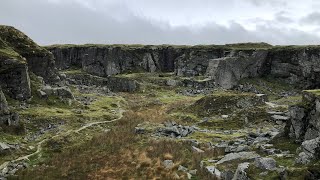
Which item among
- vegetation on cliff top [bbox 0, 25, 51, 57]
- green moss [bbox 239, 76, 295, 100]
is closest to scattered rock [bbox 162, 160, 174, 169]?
vegetation on cliff top [bbox 0, 25, 51, 57]

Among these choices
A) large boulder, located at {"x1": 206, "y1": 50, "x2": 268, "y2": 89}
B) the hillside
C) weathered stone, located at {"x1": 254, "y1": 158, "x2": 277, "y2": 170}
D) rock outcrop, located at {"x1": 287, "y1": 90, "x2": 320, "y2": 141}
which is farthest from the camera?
large boulder, located at {"x1": 206, "y1": 50, "x2": 268, "y2": 89}

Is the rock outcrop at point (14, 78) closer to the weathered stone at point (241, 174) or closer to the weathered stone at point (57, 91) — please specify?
the weathered stone at point (57, 91)

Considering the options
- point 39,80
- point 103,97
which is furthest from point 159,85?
point 39,80

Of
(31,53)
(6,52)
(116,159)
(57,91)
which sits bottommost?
(116,159)

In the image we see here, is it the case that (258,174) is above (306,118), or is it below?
below

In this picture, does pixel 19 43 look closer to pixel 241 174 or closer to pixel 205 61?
pixel 205 61

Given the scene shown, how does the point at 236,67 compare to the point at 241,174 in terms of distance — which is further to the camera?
the point at 236,67

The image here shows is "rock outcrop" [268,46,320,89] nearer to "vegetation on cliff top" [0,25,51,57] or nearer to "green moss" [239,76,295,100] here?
"green moss" [239,76,295,100]

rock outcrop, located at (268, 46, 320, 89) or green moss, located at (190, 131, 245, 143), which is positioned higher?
rock outcrop, located at (268, 46, 320, 89)

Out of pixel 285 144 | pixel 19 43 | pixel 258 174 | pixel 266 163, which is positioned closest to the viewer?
pixel 258 174

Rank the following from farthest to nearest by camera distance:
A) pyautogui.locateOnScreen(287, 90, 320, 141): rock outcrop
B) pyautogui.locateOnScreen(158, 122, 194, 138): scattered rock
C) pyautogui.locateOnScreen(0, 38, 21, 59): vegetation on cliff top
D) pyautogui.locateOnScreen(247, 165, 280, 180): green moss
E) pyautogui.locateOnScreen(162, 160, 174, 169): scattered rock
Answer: pyautogui.locateOnScreen(0, 38, 21, 59): vegetation on cliff top, pyautogui.locateOnScreen(158, 122, 194, 138): scattered rock, pyautogui.locateOnScreen(287, 90, 320, 141): rock outcrop, pyautogui.locateOnScreen(162, 160, 174, 169): scattered rock, pyautogui.locateOnScreen(247, 165, 280, 180): green moss

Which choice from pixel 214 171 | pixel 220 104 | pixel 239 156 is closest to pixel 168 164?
pixel 214 171

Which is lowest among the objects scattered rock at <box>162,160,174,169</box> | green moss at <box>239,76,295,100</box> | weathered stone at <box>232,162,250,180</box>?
green moss at <box>239,76,295,100</box>

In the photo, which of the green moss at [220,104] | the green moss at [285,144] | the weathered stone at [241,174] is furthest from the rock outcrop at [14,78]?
the weathered stone at [241,174]
